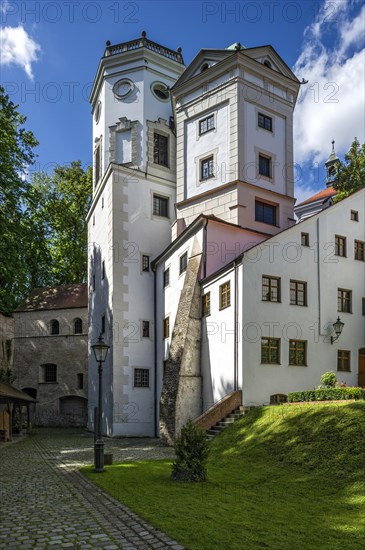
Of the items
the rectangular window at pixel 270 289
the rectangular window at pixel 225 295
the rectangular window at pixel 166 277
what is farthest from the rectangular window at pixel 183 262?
the rectangular window at pixel 270 289

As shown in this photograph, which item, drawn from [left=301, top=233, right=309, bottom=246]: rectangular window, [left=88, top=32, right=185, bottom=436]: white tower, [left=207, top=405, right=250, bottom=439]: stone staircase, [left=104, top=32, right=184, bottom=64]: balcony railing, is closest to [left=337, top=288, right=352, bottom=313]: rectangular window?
[left=301, top=233, right=309, bottom=246]: rectangular window

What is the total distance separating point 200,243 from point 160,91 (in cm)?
1421

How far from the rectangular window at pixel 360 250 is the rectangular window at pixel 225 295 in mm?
7717

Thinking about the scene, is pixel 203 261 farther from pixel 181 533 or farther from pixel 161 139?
pixel 181 533

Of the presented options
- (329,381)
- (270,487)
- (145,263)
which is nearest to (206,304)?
(329,381)

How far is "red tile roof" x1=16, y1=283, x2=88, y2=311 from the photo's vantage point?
41.2 m

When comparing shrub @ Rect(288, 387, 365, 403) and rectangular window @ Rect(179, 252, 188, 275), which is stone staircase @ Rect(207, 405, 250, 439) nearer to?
shrub @ Rect(288, 387, 365, 403)

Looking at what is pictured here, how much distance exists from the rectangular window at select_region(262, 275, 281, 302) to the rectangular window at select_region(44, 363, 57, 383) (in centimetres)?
2417

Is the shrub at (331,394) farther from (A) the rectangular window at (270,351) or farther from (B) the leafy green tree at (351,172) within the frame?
(B) the leafy green tree at (351,172)

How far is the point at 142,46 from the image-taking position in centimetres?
3328

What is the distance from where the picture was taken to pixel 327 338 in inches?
927

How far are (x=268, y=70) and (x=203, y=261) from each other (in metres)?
13.1

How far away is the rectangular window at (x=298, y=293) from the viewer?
23.0 m

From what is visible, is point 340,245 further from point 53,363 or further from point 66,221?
point 66,221
